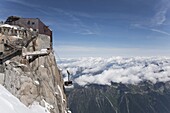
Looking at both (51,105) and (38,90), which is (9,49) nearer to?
(38,90)

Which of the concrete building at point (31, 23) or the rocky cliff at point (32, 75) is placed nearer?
the rocky cliff at point (32, 75)

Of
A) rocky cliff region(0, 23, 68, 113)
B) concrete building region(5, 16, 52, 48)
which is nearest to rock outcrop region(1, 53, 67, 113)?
rocky cliff region(0, 23, 68, 113)

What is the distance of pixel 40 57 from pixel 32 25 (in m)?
17.9

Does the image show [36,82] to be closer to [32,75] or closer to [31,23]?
[32,75]

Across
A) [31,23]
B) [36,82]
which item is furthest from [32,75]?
[31,23]

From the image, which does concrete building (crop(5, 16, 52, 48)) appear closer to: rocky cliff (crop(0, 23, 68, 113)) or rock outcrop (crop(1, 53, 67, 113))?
rocky cliff (crop(0, 23, 68, 113))

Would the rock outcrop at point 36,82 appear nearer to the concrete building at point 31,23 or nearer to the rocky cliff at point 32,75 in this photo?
the rocky cliff at point 32,75

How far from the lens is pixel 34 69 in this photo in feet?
191

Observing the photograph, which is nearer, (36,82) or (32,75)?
(32,75)

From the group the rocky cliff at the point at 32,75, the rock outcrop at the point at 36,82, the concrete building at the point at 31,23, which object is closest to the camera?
the rock outcrop at the point at 36,82

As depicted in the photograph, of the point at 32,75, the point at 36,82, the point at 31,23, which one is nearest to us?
the point at 32,75

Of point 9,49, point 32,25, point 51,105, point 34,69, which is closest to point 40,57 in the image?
point 34,69

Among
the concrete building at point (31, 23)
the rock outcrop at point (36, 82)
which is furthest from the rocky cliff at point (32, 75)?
the concrete building at point (31, 23)

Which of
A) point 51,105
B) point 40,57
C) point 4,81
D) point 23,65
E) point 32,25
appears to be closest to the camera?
point 4,81
